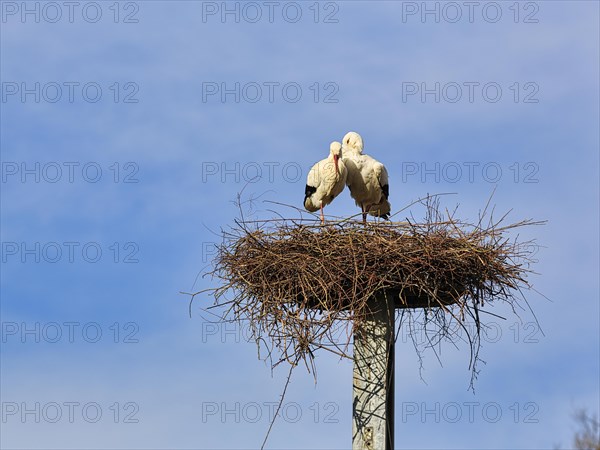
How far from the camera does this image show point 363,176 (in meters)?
11.0

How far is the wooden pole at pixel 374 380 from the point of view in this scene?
8.09m

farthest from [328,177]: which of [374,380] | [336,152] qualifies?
[374,380]

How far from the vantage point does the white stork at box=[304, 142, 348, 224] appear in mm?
10680

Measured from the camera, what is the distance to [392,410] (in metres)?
8.26

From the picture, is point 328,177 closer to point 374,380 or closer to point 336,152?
point 336,152

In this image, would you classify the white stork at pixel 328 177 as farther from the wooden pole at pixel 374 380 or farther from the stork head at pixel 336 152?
the wooden pole at pixel 374 380

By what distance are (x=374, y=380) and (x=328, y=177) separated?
2955 millimetres

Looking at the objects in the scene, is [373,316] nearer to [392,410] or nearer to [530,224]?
[392,410]

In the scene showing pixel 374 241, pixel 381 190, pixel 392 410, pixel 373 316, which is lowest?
pixel 392 410

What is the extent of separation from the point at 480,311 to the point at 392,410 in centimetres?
104

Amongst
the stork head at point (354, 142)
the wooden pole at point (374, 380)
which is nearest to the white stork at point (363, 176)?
the stork head at point (354, 142)

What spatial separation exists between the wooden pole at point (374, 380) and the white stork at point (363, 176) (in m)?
2.68

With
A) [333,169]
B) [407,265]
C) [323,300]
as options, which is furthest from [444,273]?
[333,169]

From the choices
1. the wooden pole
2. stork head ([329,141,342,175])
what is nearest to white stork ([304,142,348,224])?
stork head ([329,141,342,175])
